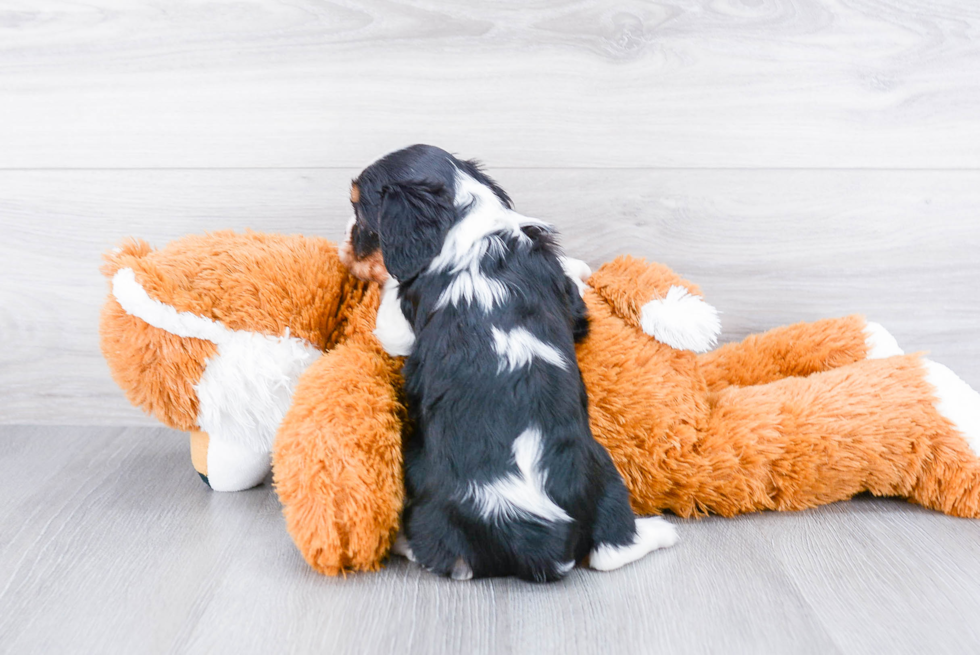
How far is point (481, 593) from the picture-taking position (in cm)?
Answer: 104

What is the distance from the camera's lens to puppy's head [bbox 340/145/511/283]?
1075 mm

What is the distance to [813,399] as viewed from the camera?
4.16ft

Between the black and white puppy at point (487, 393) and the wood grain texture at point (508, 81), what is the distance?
1.43ft

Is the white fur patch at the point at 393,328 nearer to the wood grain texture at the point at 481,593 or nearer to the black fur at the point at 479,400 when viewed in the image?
the black fur at the point at 479,400

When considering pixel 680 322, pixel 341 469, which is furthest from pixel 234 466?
pixel 680 322

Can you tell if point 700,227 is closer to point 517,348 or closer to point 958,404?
point 958,404

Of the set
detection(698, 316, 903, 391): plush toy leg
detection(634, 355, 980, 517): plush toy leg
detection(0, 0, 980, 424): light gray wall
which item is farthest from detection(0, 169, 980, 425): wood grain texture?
detection(634, 355, 980, 517): plush toy leg

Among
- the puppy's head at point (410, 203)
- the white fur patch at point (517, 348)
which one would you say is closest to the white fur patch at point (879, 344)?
the white fur patch at point (517, 348)

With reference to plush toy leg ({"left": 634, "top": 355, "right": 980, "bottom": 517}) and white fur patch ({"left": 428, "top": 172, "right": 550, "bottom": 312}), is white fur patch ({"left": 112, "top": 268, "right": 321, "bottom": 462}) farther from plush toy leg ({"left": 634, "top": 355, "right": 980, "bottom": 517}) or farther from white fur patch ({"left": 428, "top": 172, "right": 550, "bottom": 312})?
plush toy leg ({"left": 634, "top": 355, "right": 980, "bottom": 517})

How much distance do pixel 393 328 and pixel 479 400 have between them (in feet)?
0.73

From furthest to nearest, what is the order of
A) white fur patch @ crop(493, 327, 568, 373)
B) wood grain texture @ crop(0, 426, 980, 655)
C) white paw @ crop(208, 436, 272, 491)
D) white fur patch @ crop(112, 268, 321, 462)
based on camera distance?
white paw @ crop(208, 436, 272, 491)
white fur patch @ crop(112, 268, 321, 462)
white fur patch @ crop(493, 327, 568, 373)
wood grain texture @ crop(0, 426, 980, 655)

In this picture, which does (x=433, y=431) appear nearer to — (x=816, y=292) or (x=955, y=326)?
(x=816, y=292)

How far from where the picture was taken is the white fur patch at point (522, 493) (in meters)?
1.00

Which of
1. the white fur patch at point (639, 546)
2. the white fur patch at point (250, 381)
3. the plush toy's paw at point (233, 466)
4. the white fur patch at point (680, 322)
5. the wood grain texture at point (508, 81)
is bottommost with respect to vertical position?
the plush toy's paw at point (233, 466)
